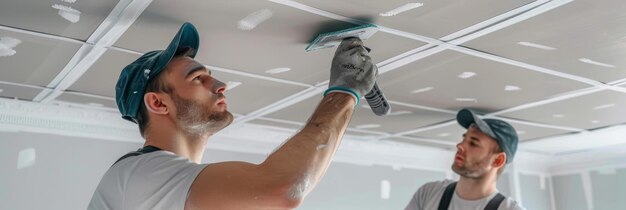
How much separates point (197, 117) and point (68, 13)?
0.69 m

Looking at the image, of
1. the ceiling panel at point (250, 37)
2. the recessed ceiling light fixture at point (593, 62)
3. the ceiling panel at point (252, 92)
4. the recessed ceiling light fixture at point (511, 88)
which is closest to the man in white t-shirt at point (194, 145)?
the ceiling panel at point (250, 37)

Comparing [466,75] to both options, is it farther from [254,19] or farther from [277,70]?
[254,19]

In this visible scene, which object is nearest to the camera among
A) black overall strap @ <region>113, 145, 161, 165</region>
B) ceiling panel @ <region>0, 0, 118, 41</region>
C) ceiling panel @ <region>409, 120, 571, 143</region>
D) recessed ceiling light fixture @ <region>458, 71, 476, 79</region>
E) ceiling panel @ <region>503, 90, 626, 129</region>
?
black overall strap @ <region>113, 145, 161, 165</region>

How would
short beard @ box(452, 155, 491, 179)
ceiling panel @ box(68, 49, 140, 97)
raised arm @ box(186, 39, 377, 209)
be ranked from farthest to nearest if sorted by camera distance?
short beard @ box(452, 155, 491, 179)
ceiling panel @ box(68, 49, 140, 97)
raised arm @ box(186, 39, 377, 209)

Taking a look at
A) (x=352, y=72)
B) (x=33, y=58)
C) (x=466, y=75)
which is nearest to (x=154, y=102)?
(x=352, y=72)

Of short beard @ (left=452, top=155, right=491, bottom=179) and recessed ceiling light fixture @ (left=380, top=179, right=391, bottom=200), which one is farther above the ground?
short beard @ (left=452, top=155, right=491, bottom=179)

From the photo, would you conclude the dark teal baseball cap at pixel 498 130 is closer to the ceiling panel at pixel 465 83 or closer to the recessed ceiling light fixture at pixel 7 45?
the ceiling panel at pixel 465 83

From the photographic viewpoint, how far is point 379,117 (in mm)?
3391

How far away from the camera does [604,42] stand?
2.10 m

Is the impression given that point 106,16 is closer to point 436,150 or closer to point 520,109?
point 520,109

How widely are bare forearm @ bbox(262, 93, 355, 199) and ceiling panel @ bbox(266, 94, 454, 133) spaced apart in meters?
1.52

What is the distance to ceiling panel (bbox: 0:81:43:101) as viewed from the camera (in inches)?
109

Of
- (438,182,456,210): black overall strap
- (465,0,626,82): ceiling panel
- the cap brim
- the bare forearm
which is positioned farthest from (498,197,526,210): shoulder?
the bare forearm

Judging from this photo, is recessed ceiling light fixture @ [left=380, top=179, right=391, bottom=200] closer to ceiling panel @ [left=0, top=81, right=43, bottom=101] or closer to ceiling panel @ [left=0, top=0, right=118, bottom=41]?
ceiling panel @ [left=0, top=81, right=43, bottom=101]
